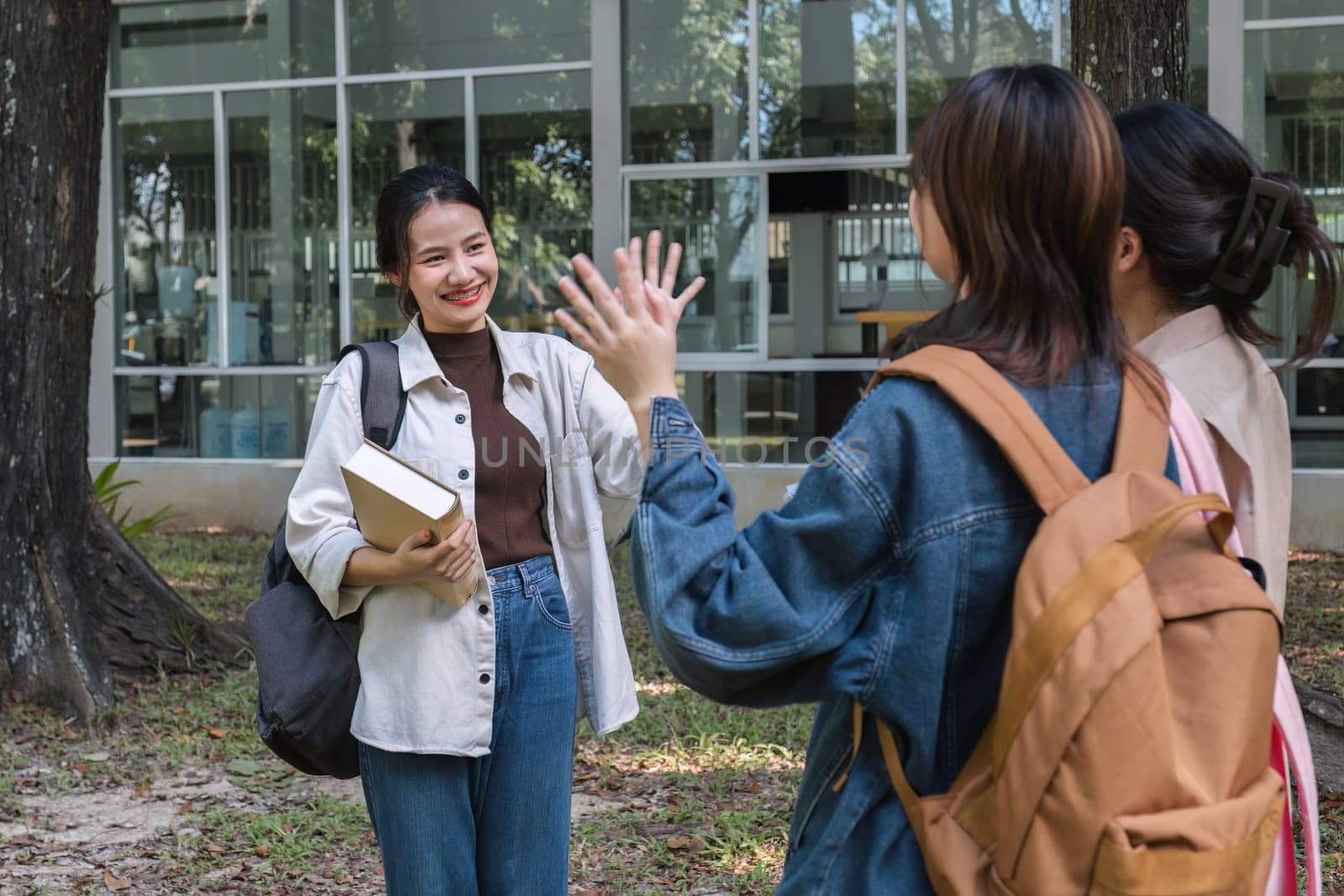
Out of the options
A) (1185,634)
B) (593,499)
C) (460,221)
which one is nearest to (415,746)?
(593,499)

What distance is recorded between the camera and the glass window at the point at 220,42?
1158 centimetres

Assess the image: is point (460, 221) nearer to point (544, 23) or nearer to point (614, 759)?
point (614, 759)

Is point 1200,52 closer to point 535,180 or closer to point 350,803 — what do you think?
point 535,180

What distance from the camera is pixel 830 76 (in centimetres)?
1041

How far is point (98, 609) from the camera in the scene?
6.48 m

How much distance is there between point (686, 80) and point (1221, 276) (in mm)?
9172

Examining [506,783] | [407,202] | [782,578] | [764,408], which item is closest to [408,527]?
[506,783]

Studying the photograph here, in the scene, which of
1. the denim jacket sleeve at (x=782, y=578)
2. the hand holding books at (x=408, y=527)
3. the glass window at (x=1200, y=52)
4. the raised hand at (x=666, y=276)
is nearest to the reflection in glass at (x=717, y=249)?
the glass window at (x=1200, y=52)

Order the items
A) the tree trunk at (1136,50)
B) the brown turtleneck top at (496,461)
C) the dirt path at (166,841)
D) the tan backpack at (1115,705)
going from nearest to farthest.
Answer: the tan backpack at (1115,705) < the brown turtleneck top at (496,461) < the dirt path at (166,841) < the tree trunk at (1136,50)

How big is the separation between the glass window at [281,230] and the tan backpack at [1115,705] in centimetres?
1077

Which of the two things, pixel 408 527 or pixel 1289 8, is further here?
pixel 1289 8

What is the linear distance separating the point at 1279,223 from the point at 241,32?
37.0 feet

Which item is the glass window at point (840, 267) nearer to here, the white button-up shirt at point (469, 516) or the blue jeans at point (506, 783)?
the white button-up shirt at point (469, 516)

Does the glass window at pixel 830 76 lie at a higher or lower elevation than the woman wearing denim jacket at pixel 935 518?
higher
